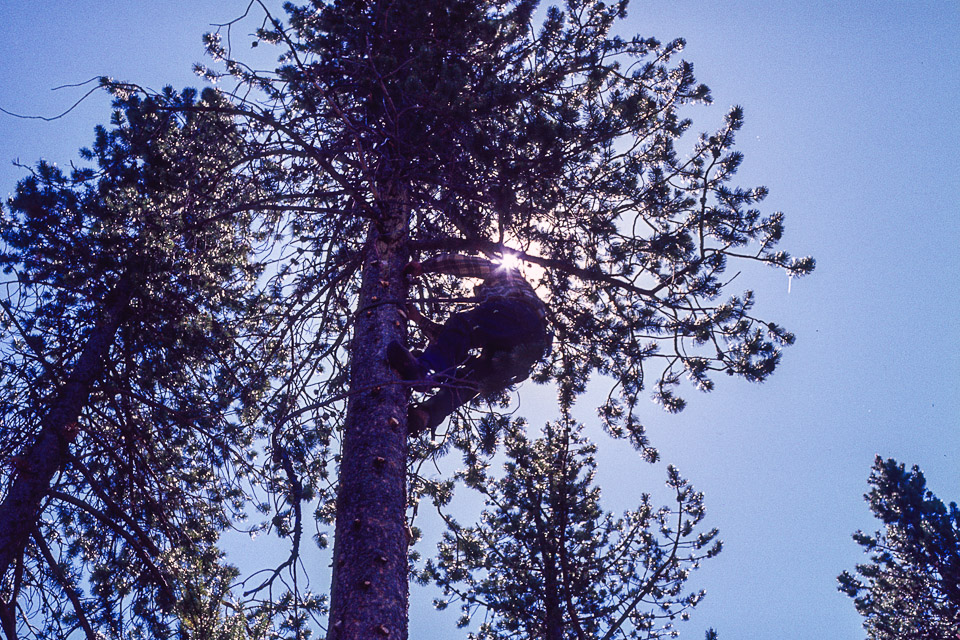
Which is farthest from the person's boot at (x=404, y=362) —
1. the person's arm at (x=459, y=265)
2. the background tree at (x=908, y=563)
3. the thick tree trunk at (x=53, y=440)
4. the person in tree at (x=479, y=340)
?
the background tree at (x=908, y=563)

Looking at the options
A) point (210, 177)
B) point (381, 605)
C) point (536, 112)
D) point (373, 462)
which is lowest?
point (381, 605)

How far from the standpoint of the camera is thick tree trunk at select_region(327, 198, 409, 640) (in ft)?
10.6

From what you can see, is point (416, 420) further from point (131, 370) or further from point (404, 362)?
point (131, 370)

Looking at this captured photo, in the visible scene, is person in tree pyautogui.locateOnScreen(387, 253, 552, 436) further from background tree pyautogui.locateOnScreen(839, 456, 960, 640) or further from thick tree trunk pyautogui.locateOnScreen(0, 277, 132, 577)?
background tree pyautogui.locateOnScreen(839, 456, 960, 640)

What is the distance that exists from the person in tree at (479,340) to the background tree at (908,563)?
16.3 m

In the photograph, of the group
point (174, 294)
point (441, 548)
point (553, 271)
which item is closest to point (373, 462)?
point (553, 271)

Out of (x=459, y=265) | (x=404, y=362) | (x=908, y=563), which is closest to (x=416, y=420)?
(x=404, y=362)

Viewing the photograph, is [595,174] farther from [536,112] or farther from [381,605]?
[381,605]

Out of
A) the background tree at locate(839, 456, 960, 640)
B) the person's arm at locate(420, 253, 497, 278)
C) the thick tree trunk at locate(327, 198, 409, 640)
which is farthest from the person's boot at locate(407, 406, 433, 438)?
the background tree at locate(839, 456, 960, 640)

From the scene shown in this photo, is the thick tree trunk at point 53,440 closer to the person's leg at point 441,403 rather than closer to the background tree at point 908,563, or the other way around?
the person's leg at point 441,403

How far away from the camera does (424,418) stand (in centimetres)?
461

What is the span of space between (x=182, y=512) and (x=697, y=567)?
8.42 meters

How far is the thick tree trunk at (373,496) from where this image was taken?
3.23m

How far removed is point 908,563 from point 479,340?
1828cm
